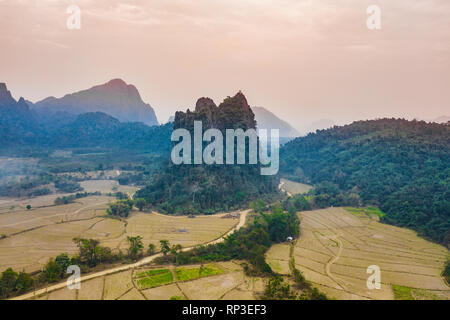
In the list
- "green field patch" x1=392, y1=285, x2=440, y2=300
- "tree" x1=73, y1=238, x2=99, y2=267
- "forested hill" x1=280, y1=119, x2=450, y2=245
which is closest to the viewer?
"green field patch" x1=392, y1=285, x2=440, y2=300

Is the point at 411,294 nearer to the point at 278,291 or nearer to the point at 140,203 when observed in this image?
the point at 278,291

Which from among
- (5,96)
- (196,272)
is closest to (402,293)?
(196,272)

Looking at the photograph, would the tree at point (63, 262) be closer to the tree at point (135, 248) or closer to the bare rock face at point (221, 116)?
the tree at point (135, 248)

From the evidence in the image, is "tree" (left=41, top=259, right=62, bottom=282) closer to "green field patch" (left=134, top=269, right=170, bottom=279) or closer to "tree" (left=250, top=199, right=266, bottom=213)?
"green field patch" (left=134, top=269, right=170, bottom=279)

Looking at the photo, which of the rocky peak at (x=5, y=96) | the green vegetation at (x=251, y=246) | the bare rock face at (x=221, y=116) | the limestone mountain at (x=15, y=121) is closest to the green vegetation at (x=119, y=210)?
the green vegetation at (x=251, y=246)

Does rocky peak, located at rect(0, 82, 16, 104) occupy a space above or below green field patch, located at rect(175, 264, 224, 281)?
above

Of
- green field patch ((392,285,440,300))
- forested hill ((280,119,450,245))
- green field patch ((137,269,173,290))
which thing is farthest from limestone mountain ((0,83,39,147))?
green field patch ((392,285,440,300))
